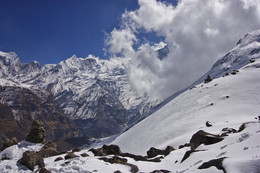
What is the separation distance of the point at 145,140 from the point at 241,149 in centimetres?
4854

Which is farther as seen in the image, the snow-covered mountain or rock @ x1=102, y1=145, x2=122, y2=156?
rock @ x1=102, y1=145, x2=122, y2=156

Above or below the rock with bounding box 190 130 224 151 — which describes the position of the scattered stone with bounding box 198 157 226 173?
below

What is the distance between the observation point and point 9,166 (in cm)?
2398

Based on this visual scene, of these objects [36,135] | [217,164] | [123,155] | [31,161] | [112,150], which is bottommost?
[217,164]

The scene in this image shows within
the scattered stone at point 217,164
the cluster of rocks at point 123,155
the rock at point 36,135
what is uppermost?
the rock at point 36,135

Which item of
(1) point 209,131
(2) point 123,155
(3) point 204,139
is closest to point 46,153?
(2) point 123,155

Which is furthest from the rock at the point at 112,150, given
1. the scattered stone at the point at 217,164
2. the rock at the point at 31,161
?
the scattered stone at the point at 217,164

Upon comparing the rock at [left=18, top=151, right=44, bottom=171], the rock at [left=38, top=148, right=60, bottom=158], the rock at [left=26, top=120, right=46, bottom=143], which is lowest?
the rock at [left=18, top=151, right=44, bottom=171]

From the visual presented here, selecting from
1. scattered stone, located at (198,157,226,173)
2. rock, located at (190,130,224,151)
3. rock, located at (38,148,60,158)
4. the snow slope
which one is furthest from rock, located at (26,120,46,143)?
scattered stone, located at (198,157,226,173)

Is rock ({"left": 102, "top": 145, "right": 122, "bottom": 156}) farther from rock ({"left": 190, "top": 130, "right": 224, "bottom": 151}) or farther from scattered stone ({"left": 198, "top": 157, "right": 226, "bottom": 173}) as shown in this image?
scattered stone ({"left": 198, "top": 157, "right": 226, "bottom": 173})

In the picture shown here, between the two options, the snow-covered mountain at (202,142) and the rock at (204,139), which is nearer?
the snow-covered mountain at (202,142)

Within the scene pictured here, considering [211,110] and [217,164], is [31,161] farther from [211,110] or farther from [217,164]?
[211,110]

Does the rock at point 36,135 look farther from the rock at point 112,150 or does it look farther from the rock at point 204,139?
the rock at point 204,139

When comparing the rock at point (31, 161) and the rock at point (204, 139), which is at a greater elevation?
the rock at point (31, 161)
